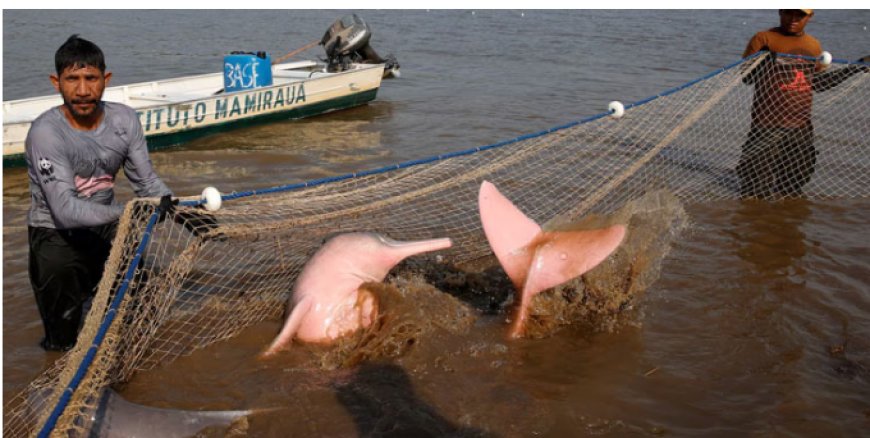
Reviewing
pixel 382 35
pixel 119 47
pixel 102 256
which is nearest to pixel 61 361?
pixel 102 256

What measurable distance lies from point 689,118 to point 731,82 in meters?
0.56

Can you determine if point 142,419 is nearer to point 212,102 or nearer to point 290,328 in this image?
point 290,328

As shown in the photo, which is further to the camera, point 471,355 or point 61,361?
point 471,355

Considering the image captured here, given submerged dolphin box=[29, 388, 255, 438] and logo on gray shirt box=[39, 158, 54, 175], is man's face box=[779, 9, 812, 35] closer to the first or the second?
submerged dolphin box=[29, 388, 255, 438]

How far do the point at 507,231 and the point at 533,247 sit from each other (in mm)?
197

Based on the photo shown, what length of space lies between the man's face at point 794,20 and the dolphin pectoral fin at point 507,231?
13.9 feet

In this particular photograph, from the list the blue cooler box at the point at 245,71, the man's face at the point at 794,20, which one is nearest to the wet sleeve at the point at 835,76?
the man's face at the point at 794,20

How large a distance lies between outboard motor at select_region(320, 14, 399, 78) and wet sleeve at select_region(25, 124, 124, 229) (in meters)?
9.10

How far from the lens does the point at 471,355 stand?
14.6 ft

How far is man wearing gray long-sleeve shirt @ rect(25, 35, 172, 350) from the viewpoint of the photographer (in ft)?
12.1

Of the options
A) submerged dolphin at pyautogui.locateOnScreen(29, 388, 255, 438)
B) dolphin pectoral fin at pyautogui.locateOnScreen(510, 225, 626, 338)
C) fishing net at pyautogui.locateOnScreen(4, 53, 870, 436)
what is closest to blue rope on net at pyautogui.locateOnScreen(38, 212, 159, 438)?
fishing net at pyautogui.locateOnScreen(4, 53, 870, 436)

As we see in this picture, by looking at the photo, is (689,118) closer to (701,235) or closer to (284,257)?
(701,235)

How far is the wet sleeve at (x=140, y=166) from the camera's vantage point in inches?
162

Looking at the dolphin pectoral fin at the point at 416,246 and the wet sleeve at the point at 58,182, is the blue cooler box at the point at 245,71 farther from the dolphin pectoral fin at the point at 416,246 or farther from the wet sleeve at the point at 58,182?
the wet sleeve at the point at 58,182
